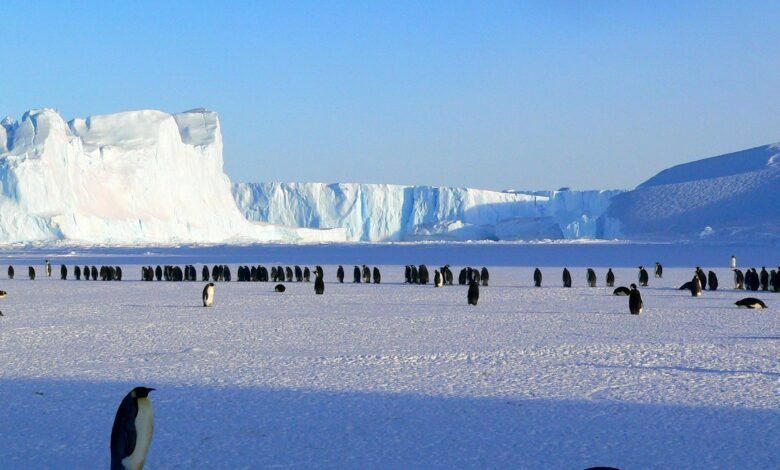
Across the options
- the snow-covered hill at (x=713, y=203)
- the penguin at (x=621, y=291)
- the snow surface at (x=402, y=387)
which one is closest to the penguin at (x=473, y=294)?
the snow surface at (x=402, y=387)

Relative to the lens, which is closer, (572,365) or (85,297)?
(572,365)

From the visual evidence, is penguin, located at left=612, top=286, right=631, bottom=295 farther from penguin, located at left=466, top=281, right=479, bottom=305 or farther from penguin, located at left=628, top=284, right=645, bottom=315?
penguin, located at left=628, top=284, right=645, bottom=315

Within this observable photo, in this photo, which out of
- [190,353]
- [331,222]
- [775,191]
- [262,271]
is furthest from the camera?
[331,222]

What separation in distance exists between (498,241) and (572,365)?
66.0 m

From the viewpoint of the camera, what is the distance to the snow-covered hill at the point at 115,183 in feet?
182

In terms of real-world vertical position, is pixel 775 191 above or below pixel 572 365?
above

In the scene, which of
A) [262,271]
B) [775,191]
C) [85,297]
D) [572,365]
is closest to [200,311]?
[85,297]

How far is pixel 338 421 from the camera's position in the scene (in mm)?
5633

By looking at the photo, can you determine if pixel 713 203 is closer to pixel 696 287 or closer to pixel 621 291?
pixel 696 287

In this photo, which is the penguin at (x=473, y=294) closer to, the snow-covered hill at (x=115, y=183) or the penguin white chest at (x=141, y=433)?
the penguin white chest at (x=141, y=433)

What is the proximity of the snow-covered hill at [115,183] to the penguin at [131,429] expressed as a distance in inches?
2146

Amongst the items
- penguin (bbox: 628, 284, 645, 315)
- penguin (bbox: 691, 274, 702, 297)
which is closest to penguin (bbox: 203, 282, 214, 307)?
penguin (bbox: 628, 284, 645, 315)

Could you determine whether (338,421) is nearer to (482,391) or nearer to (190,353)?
(482,391)

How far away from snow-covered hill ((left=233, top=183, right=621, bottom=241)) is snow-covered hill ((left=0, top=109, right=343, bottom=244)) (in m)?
11.0
